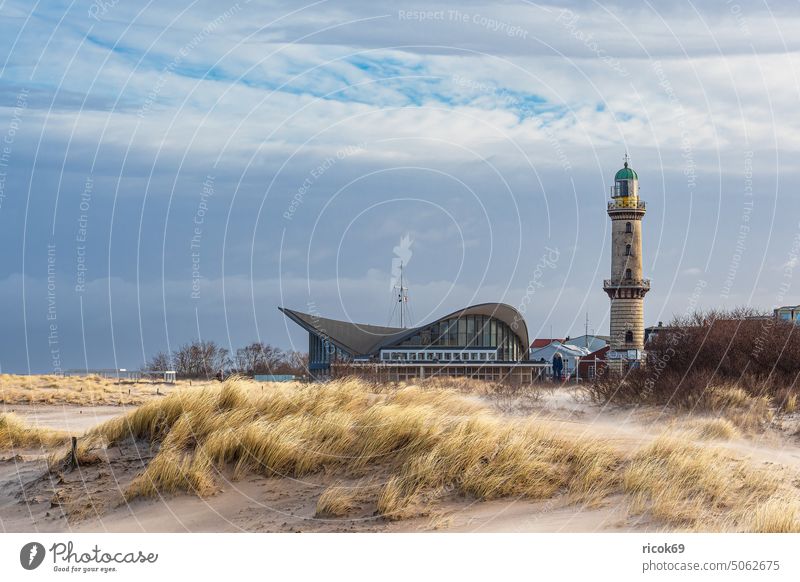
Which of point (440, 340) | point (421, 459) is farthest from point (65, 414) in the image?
point (440, 340)

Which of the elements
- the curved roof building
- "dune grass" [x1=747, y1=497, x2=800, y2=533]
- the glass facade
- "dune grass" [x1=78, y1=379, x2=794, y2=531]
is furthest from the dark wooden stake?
the glass facade

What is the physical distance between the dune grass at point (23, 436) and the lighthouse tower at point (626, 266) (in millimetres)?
53632

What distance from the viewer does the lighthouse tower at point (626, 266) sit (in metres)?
66.2

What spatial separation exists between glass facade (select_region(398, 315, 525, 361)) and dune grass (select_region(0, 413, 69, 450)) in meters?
44.9

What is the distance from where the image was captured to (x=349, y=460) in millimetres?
12883

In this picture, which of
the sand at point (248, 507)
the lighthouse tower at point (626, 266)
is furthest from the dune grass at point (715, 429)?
the lighthouse tower at point (626, 266)

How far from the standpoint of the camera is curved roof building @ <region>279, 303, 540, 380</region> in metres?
60.7

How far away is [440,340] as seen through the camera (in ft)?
203

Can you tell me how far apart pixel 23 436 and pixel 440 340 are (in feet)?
151

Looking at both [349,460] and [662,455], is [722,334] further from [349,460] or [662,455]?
[349,460]

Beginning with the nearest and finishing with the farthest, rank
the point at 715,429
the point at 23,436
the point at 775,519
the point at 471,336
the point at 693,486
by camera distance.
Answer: the point at 775,519
the point at 693,486
the point at 715,429
the point at 23,436
the point at 471,336

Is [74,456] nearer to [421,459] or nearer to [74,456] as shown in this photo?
[74,456]

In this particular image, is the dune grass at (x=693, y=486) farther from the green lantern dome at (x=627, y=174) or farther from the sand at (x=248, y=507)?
the green lantern dome at (x=627, y=174)

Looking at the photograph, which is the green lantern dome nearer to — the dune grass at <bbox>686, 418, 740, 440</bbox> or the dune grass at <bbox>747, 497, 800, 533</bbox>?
the dune grass at <bbox>686, 418, 740, 440</bbox>
